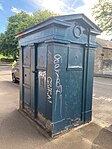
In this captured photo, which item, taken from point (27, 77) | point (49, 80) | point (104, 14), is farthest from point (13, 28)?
point (49, 80)

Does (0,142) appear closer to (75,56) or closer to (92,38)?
(75,56)

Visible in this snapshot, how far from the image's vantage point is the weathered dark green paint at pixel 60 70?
346cm

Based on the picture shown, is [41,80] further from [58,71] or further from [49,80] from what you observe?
[58,71]

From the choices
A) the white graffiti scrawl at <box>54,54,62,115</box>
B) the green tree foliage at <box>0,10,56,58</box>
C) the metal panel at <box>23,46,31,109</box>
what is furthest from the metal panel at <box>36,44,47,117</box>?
the green tree foliage at <box>0,10,56,58</box>

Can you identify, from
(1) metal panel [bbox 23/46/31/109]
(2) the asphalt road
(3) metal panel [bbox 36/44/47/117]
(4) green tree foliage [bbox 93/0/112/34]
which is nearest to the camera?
(2) the asphalt road

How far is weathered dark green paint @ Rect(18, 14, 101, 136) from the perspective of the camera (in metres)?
3.46

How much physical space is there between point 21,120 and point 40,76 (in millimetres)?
1485

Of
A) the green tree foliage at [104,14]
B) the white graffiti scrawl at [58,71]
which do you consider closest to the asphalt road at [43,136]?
the white graffiti scrawl at [58,71]

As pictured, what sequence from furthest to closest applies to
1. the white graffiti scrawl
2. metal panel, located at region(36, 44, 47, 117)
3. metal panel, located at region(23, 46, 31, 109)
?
metal panel, located at region(23, 46, 31, 109) → metal panel, located at region(36, 44, 47, 117) → the white graffiti scrawl

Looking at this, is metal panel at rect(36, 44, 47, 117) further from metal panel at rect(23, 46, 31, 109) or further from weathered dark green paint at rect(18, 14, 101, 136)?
metal panel at rect(23, 46, 31, 109)

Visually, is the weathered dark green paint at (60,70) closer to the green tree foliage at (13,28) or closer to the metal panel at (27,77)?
the metal panel at (27,77)

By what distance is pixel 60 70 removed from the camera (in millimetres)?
3543

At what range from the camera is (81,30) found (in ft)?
12.7

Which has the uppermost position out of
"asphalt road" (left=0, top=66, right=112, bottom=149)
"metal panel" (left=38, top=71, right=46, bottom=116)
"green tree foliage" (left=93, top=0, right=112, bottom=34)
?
"green tree foliage" (left=93, top=0, right=112, bottom=34)
